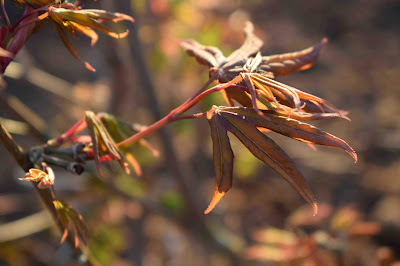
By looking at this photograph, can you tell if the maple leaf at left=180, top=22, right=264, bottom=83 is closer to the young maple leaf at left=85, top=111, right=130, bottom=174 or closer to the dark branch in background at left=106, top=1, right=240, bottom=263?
the young maple leaf at left=85, top=111, right=130, bottom=174

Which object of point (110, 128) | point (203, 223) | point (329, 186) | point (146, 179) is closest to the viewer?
point (110, 128)

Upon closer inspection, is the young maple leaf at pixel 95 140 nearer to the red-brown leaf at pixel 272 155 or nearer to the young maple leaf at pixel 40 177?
the young maple leaf at pixel 40 177

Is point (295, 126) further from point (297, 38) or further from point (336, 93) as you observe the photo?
point (297, 38)

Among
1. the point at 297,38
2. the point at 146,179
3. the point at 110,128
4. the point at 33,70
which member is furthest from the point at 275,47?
the point at 110,128

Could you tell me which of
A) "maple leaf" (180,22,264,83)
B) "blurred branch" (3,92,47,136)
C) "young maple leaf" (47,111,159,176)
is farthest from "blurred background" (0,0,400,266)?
"maple leaf" (180,22,264,83)

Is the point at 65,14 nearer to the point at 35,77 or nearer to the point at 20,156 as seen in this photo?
the point at 20,156

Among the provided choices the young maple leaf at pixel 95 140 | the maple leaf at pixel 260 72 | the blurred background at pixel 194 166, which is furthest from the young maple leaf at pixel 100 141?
the blurred background at pixel 194 166
